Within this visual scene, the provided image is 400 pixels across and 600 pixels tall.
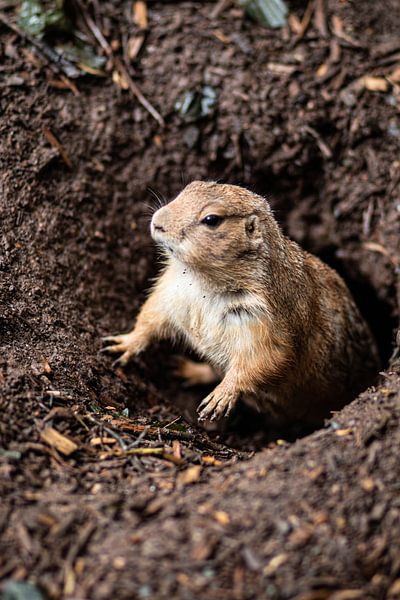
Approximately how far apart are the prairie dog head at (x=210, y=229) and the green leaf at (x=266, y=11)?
3555 mm

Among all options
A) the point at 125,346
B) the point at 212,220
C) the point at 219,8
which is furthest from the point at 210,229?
the point at 219,8

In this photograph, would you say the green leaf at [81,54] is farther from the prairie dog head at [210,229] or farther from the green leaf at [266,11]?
the prairie dog head at [210,229]

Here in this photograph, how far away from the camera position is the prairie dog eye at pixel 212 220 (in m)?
5.44

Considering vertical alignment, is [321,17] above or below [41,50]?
above

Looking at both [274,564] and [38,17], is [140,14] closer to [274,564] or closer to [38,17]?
[38,17]

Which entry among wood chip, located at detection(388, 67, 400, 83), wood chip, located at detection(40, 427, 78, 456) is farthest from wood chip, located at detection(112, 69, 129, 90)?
wood chip, located at detection(40, 427, 78, 456)

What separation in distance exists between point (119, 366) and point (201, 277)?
1.51 meters

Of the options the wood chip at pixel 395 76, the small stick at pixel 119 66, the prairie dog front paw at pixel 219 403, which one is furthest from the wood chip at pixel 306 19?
the prairie dog front paw at pixel 219 403

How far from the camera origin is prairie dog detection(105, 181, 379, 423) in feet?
18.1

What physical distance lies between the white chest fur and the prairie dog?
11 mm

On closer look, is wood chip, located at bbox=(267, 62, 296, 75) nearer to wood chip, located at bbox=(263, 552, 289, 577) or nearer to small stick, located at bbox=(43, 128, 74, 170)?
small stick, located at bbox=(43, 128, 74, 170)

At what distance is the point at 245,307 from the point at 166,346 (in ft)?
8.18

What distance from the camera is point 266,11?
8.09 meters

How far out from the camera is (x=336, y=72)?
8.00m
